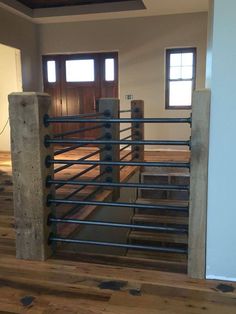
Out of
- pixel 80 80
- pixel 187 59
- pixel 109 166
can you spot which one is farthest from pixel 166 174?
pixel 80 80

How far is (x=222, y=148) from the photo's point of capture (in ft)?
5.03

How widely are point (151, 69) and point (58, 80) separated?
2077 millimetres

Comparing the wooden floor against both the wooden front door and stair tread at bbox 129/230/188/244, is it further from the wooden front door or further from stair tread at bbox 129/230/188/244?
the wooden front door

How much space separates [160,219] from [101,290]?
253cm

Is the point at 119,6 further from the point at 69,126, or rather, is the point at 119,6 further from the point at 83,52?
the point at 69,126

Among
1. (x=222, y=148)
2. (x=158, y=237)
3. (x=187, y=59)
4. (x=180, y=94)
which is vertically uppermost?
(x=187, y=59)

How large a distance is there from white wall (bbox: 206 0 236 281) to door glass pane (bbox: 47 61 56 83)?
19.1 feet

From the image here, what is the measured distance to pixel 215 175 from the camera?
1.56 meters

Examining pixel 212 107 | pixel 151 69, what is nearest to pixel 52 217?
pixel 212 107

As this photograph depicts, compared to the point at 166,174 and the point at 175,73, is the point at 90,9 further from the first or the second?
the point at 166,174

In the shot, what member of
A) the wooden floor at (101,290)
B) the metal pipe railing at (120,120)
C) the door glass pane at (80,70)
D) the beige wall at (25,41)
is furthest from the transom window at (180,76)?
the wooden floor at (101,290)

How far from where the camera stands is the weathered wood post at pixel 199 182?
4.98 feet

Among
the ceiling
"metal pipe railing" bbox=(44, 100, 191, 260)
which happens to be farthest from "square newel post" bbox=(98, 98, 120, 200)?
the ceiling

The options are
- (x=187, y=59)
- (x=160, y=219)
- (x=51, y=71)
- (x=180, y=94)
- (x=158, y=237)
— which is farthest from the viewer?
(x=51, y=71)
